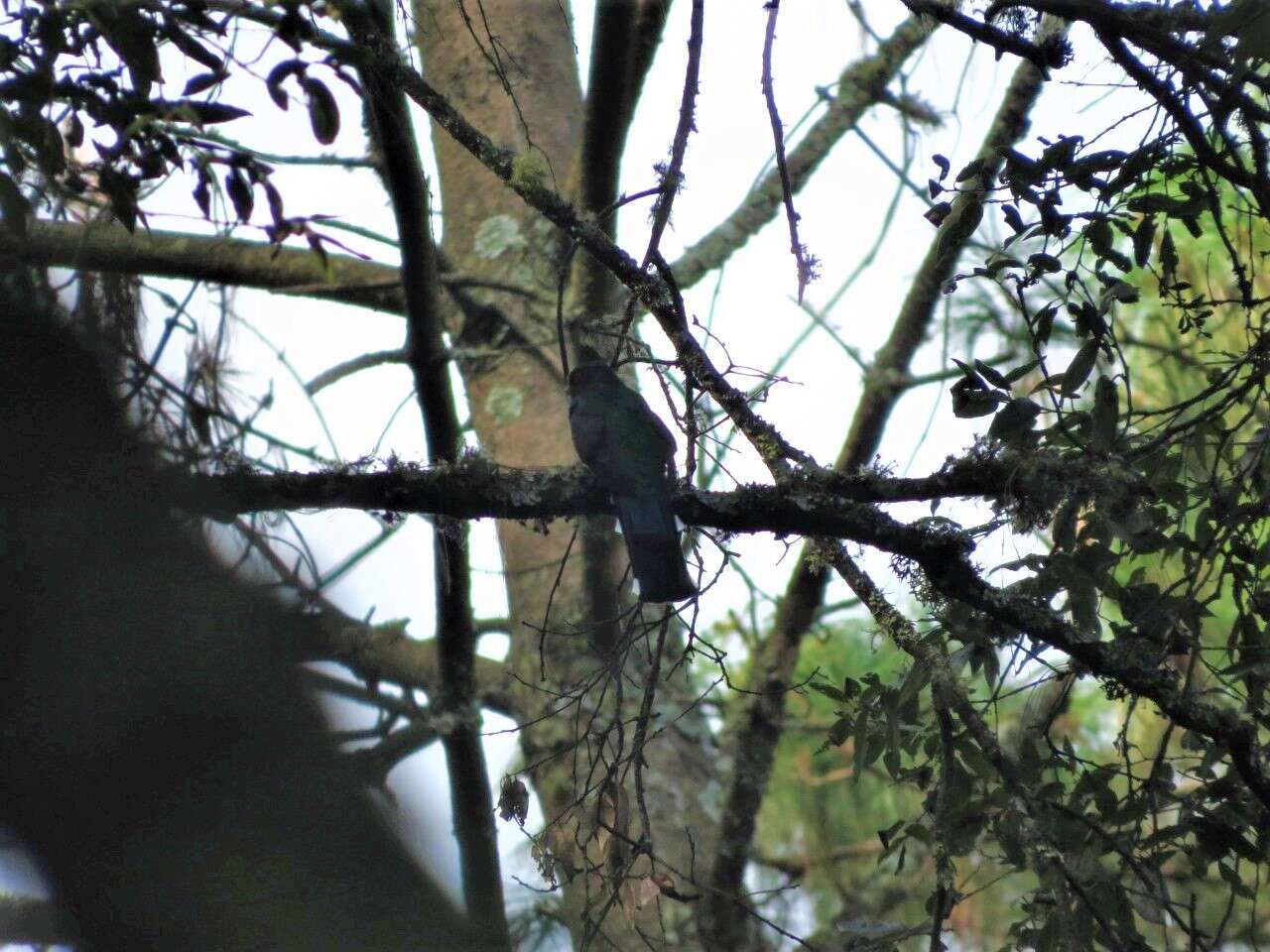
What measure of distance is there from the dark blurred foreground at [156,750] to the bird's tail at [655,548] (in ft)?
2.96

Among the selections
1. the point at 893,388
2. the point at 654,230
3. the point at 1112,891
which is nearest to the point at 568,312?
the point at 893,388

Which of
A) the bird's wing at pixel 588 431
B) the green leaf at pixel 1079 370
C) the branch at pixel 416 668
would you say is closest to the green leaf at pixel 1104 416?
the green leaf at pixel 1079 370

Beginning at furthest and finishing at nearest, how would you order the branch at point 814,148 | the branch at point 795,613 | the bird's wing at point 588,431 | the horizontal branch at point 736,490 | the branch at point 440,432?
the branch at point 814,148 → the branch at point 795,613 → the branch at point 440,432 → the bird's wing at point 588,431 → the horizontal branch at point 736,490

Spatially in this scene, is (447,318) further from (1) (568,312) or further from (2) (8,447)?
(2) (8,447)

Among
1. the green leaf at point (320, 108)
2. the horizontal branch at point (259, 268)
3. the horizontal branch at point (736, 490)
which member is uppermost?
the horizontal branch at point (259, 268)

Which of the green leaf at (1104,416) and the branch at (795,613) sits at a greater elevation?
the branch at (795,613)

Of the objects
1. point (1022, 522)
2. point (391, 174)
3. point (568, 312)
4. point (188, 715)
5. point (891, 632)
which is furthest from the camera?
point (568, 312)

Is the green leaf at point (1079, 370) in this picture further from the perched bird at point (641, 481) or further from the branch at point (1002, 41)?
the perched bird at point (641, 481)

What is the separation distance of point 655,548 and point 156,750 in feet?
3.68

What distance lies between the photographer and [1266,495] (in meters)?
2.30

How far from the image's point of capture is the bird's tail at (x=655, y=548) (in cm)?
226

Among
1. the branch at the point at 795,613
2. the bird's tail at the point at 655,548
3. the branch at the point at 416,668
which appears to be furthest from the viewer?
the branch at the point at 795,613

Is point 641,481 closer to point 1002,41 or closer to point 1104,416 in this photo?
point 1104,416

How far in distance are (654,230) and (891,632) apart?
0.81m
